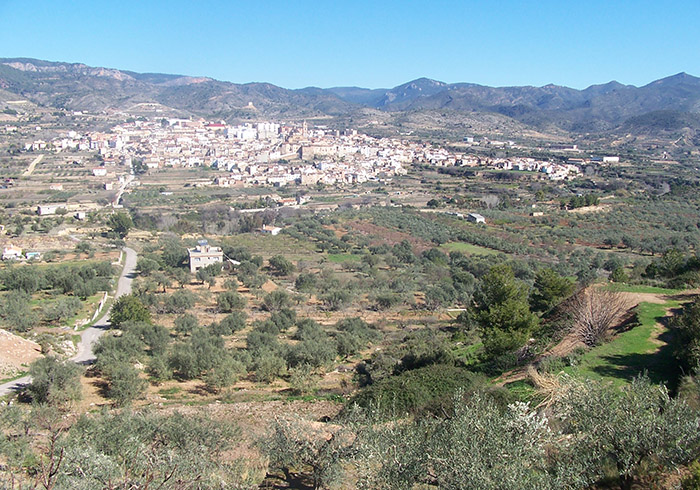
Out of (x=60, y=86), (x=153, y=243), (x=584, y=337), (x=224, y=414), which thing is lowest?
(x=153, y=243)

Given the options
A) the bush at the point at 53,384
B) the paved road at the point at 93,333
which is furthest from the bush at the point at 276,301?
the bush at the point at 53,384

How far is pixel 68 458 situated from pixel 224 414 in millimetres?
4367

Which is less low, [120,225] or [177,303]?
[177,303]

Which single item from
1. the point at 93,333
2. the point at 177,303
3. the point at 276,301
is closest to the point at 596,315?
the point at 276,301

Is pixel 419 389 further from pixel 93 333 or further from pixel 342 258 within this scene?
pixel 342 258

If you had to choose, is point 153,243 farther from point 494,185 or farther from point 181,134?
point 181,134

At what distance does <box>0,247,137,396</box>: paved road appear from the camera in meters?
11.0

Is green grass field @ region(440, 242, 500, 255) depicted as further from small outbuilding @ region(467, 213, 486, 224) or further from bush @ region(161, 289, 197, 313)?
bush @ region(161, 289, 197, 313)

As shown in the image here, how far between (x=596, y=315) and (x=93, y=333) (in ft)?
45.0

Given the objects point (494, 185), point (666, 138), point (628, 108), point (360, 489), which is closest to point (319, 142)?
point (494, 185)

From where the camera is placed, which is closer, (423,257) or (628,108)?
(423,257)

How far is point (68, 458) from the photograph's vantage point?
4.68m

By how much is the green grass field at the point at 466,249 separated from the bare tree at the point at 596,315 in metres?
18.4

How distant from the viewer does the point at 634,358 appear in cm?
809
